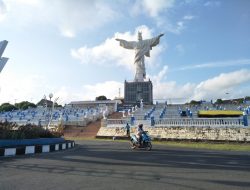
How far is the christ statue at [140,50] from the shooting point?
6334 cm

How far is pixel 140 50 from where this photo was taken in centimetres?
6350

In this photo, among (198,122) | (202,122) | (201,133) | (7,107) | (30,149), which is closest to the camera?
(30,149)

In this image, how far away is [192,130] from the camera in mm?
23391

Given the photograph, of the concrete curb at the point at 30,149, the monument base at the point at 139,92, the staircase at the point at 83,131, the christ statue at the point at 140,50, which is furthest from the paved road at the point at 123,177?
the christ statue at the point at 140,50

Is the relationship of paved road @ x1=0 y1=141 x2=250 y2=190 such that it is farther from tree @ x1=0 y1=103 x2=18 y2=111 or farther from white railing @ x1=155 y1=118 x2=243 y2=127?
tree @ x1=0 y1=103 x2=18 y2=111

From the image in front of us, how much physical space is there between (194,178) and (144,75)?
57613 mm

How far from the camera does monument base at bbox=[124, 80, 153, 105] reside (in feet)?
202

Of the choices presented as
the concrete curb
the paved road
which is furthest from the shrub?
the paved road

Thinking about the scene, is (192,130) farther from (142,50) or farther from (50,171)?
(142,50)

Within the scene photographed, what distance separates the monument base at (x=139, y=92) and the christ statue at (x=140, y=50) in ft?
5.31

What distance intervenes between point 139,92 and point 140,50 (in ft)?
30.3

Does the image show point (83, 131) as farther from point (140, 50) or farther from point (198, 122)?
point (140, 50)

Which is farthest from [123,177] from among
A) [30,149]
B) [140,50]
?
[140,50]

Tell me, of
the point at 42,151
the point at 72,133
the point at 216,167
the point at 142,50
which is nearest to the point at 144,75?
the point at 142,50
